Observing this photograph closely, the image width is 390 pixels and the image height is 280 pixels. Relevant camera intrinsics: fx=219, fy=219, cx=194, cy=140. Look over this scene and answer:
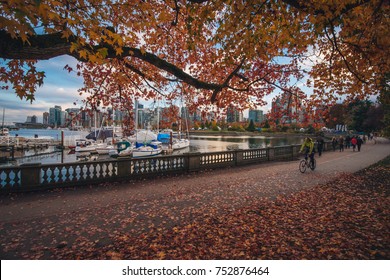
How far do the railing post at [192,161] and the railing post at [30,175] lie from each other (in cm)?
790

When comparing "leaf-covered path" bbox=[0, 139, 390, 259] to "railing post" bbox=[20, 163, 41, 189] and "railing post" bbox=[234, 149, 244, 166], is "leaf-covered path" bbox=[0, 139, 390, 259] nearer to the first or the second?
"railing post" bbox=[20, 163, 41, 189]

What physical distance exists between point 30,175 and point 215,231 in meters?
8.65

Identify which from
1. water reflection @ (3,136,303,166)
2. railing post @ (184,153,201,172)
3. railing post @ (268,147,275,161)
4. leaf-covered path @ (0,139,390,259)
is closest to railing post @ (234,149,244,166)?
railing post @ (184,153,201,172)

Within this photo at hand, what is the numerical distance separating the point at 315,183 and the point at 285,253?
315 inches

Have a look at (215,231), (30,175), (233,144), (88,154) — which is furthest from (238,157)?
(233,144)

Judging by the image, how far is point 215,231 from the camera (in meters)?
5.54

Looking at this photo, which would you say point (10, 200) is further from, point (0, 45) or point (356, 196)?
point (356, 196)

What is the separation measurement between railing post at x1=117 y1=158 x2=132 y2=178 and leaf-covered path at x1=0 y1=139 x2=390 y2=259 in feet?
3.68

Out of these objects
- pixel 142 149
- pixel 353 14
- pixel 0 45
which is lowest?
pixel 142 149

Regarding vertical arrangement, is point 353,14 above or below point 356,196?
above

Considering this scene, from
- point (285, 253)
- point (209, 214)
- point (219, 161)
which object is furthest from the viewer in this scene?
point (219, 161)

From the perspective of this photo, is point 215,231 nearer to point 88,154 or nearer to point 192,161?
point 192,161

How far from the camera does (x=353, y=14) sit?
254 inches
